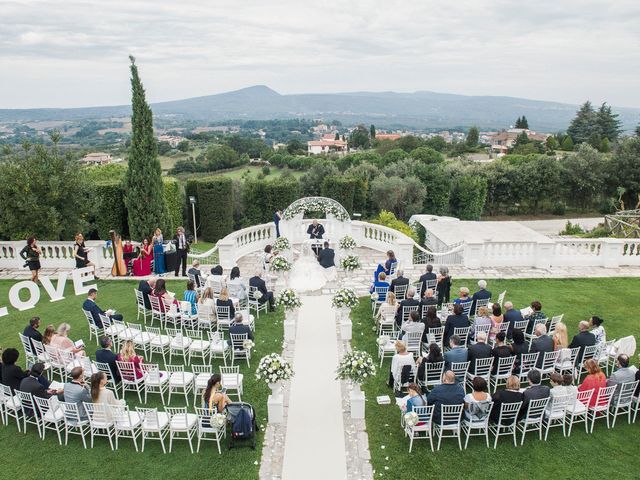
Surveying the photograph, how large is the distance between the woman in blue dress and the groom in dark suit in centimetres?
542

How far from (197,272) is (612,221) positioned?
2184cm

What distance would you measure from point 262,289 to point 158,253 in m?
5.02

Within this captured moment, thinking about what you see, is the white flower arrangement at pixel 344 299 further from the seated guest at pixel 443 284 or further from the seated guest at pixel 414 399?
the seated guest at pixel 414 399

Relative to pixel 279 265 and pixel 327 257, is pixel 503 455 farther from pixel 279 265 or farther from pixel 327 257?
pixel 327 257

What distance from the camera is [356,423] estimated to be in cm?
926

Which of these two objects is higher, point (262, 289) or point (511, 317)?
point (511, 317)

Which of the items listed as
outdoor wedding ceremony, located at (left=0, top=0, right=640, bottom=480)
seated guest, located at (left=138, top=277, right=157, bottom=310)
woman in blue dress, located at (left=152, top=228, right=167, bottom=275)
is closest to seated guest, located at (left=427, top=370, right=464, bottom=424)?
outdoor wedding ceremony, located at (left=0, top=0, right=640, bottom=480)

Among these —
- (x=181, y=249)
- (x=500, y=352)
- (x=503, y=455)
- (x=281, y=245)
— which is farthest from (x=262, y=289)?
(x=503, y=455)

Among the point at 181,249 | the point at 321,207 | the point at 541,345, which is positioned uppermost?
the point at 321,207

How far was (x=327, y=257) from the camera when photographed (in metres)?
16.5

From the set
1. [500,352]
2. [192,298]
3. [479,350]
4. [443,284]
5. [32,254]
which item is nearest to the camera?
[479,350]

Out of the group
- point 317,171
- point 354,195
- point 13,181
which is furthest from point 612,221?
point 13,181

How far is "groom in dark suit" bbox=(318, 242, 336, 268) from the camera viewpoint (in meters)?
16.5

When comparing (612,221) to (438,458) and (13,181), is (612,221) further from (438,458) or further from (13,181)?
(13,181)
